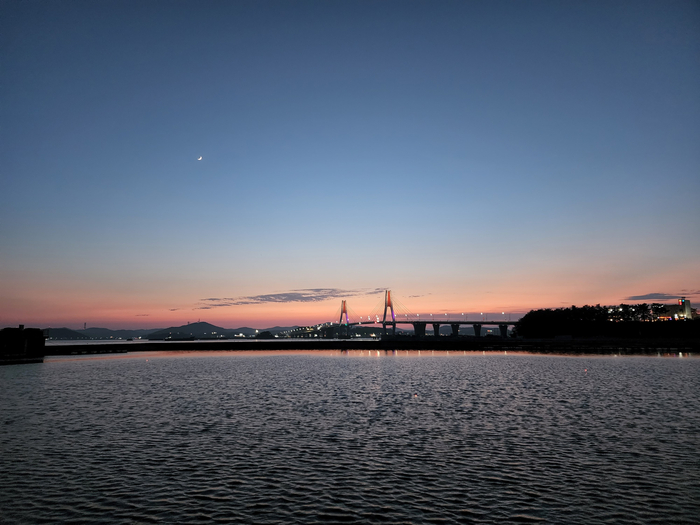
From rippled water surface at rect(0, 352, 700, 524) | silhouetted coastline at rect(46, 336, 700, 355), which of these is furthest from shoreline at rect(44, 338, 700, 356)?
rippled water surface at rect(0, 352, 700, 524)

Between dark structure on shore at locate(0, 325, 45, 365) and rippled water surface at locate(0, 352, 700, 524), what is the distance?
197 ft

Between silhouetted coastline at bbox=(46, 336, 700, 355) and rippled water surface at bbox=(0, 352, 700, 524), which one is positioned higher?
rippled water surface at bbox=(0, 352, 700, 524)

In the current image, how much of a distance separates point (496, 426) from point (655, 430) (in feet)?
24.8

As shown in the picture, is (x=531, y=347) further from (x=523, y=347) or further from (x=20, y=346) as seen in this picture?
(x=20, y=346)

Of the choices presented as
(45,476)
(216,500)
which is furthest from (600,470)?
(45,476)

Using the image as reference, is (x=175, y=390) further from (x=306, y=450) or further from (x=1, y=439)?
(x=306, y=450)

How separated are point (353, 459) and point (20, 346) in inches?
3711

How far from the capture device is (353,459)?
18469 mm

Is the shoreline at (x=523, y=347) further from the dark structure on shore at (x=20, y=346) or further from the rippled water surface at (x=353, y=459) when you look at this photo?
the rippled water surface at (x=353, y=459)

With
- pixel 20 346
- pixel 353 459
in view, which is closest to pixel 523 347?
pixel 20 346

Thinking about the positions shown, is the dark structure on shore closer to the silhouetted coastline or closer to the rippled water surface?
the silhouetted coastline

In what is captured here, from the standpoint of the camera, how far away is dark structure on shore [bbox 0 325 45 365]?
278ft

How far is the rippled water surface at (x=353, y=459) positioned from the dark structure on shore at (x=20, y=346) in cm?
6008

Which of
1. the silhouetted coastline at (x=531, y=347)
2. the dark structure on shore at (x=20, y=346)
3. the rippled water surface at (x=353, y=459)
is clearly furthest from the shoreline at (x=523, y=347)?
the rippled water surface at (x=353, y=459)
